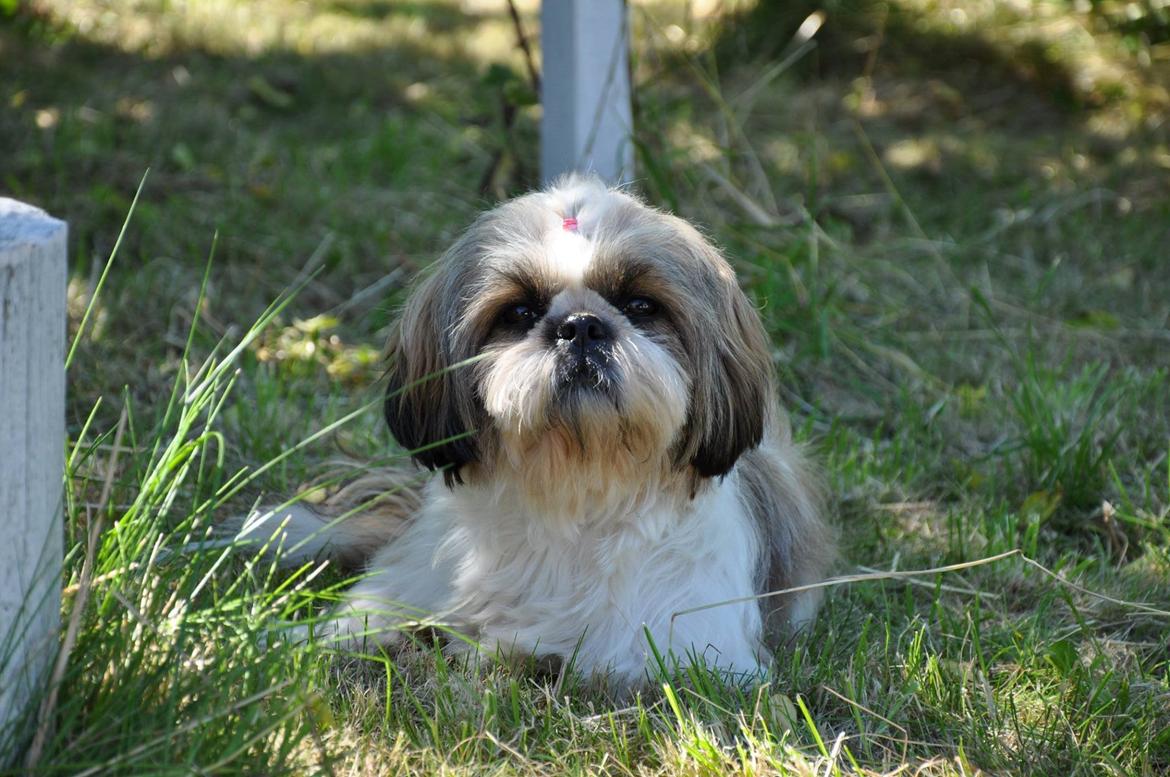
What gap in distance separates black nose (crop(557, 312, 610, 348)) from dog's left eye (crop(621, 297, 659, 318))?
129 millimetres

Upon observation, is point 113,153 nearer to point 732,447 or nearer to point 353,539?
point 353,539

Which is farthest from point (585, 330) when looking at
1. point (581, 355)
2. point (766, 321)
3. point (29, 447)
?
point (766, 321)

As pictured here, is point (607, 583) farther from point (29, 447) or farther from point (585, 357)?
point (29, 447)

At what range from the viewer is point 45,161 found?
5.09 m

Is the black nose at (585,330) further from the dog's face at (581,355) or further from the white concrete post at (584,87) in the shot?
the white concrete post at (584,87)

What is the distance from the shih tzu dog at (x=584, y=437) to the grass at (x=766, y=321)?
0.14 meters

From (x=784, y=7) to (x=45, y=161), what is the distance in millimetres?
3823

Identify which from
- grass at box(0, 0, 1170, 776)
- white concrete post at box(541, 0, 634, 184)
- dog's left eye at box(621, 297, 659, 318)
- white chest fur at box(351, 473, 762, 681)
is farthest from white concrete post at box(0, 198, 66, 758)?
white concrete post at box(541, 0, 634, 184)

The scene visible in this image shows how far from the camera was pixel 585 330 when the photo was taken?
2.39 metres

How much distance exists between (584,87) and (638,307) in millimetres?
1666

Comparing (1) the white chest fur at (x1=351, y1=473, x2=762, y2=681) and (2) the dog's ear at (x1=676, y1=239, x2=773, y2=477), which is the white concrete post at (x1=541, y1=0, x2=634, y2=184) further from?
(1) the white chest fur at (x1=351, y1=473, x2=762, y2=681)

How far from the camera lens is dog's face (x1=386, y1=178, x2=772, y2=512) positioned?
238 cm

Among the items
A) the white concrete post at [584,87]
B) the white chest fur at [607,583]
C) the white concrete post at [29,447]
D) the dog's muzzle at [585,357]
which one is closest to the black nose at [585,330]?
the dog's muzzle at [585,357]

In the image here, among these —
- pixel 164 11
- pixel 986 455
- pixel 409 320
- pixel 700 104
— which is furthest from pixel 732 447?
pixel 164 11
